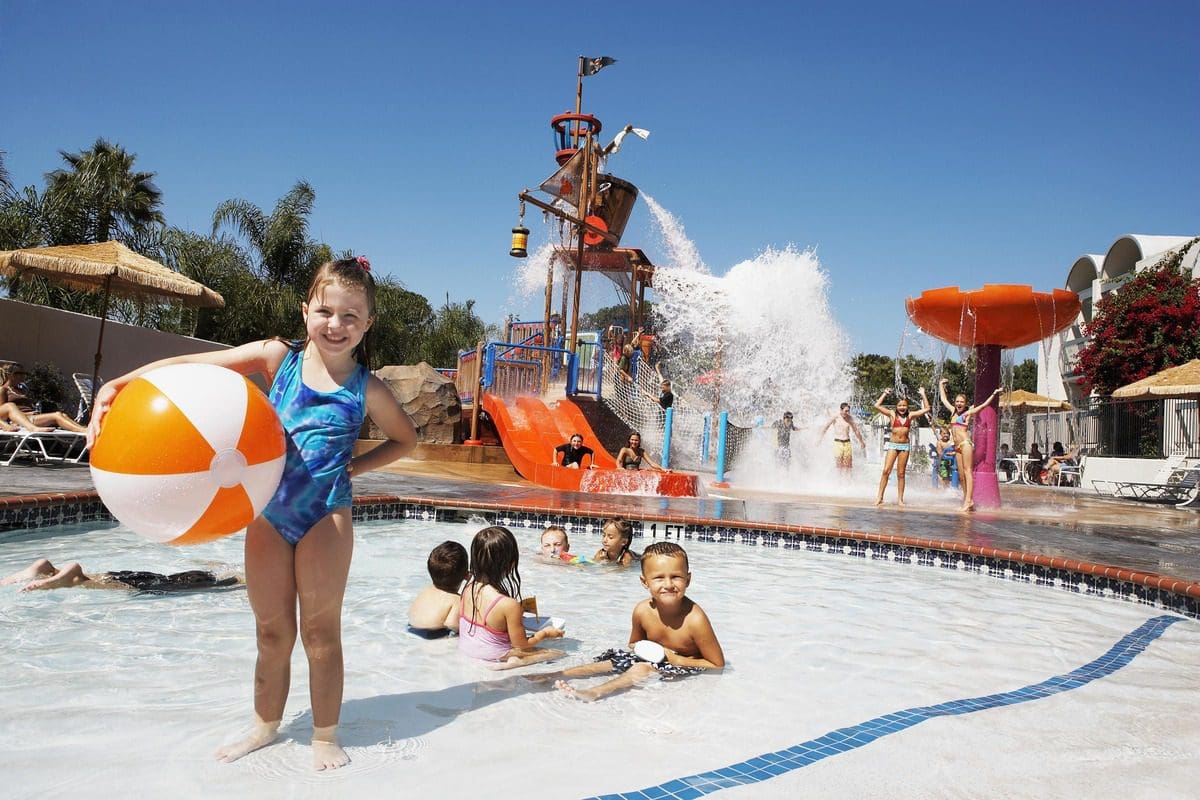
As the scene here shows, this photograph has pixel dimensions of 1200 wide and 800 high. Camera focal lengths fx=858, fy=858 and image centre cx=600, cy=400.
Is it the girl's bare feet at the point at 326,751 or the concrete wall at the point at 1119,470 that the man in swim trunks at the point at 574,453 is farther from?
the concrete wall at the point at 1119,470

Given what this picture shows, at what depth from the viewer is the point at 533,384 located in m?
15.8

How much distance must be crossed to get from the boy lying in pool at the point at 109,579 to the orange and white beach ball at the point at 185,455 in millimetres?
3030

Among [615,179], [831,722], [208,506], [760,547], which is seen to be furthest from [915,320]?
[615,179]

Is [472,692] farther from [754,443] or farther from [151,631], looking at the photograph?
[754,443]

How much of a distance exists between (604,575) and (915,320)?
721 cm

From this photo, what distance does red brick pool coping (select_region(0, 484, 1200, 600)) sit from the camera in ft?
19.1

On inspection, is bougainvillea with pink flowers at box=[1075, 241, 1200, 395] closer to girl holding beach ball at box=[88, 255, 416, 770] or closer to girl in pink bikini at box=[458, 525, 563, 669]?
girl in pink bikini at box=[458, 525, 563, 669]

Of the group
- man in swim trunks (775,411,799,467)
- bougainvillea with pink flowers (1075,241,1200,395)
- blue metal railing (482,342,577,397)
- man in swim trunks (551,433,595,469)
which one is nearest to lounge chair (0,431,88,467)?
man in swim trunks (551,433,595,469)

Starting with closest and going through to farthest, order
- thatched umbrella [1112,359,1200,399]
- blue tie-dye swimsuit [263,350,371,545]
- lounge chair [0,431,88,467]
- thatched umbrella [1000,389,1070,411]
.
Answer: blue tie-dye swimsuit [263,350,371,545] < lounge chair [0,431,88,467] < thatched umbrella [1112,359,1200,399] < thatched umbrella [1000,389,1070,411]

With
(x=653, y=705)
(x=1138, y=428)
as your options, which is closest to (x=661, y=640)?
(x=653, y=705)

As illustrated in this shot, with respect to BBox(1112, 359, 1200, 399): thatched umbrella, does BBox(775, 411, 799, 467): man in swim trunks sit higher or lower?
lower

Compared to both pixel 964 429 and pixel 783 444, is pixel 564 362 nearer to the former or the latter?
pixel 783 444

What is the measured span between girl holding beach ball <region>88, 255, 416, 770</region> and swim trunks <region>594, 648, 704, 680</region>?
4.62ft

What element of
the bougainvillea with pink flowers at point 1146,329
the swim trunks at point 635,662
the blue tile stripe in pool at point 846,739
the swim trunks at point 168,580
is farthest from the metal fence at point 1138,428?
the swim trunks at point 168,580
